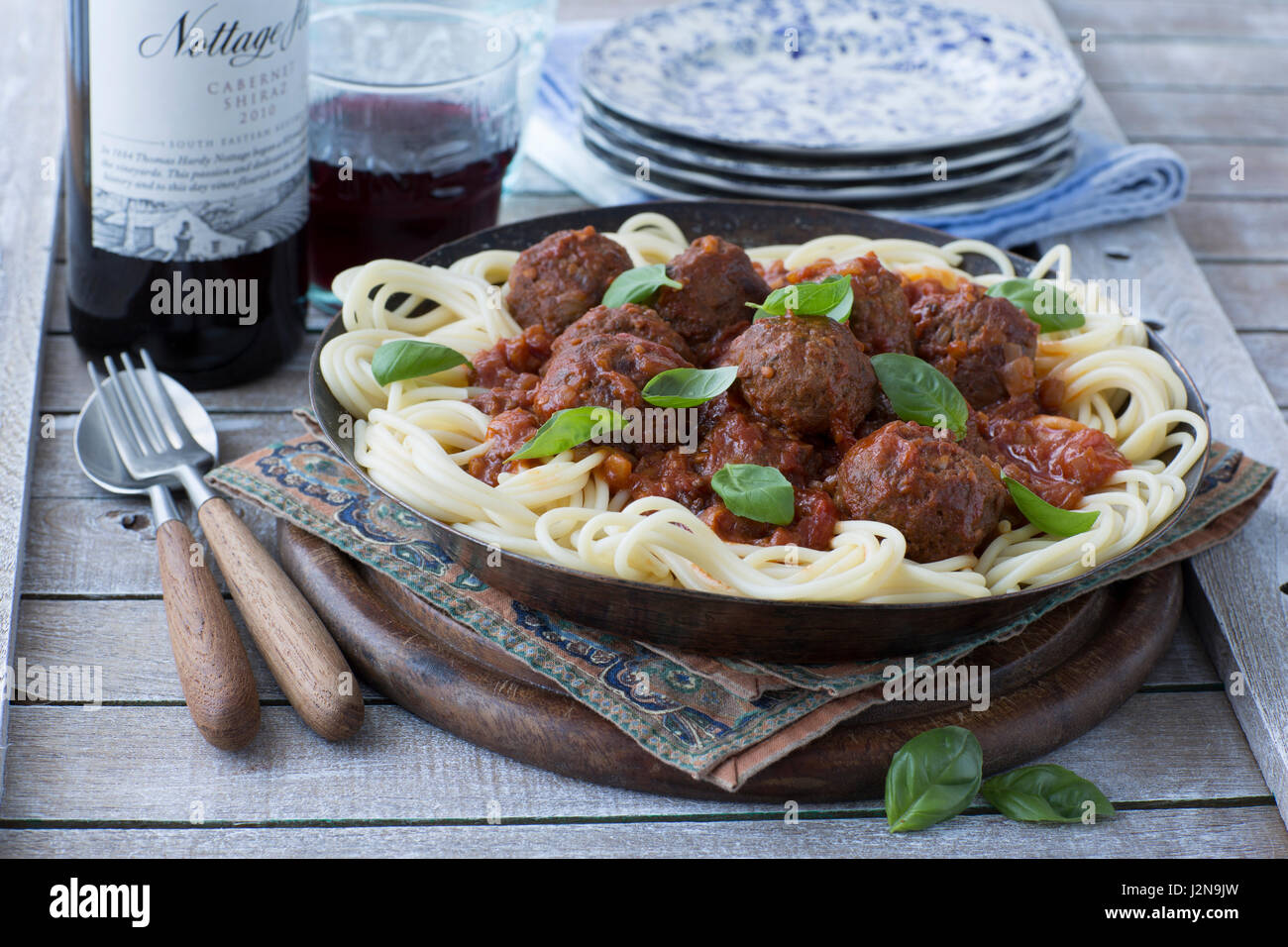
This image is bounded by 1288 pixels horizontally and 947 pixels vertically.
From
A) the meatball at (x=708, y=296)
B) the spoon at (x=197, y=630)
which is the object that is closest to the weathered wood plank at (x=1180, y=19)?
the meatball at (x=708, y=296)

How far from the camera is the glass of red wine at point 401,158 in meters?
4.84

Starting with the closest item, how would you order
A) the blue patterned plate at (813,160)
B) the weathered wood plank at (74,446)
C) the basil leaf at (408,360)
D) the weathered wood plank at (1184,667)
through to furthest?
the weathered wood plank at (1184,667), the basil leaf at (408,360), the weathered wood plank at (74,446), the blue patterned plate at (813,160)

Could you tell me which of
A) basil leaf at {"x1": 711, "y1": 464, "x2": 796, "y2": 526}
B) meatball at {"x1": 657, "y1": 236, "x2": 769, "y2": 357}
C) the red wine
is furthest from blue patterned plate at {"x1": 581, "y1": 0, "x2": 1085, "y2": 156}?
basil leaf at {"x1": 711, "y1": 464, "x2": 796, "y2": 526}

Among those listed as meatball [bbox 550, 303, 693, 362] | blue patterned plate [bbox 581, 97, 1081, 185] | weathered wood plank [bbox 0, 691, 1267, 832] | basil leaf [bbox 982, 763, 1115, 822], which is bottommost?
weathered wood plank [bbox 0, 691, 1267, 832]

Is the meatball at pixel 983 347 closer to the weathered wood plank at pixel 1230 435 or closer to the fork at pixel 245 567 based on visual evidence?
the weathered wood plank at pixel 1230 435

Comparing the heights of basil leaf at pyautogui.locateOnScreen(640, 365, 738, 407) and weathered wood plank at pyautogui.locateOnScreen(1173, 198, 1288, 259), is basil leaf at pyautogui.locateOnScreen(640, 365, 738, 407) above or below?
above

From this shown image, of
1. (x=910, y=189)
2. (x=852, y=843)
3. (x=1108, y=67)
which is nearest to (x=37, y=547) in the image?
(x=852, y=843)

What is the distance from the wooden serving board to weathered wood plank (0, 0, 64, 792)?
0.82 m

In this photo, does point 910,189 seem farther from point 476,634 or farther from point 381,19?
point 476,634

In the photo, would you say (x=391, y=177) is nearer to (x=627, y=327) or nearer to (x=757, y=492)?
(x=627, y=327)

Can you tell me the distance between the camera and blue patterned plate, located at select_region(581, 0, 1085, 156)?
5.65 metres

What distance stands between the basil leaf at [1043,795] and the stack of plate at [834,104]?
2680mm

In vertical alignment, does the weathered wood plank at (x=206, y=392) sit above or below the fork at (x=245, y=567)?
below

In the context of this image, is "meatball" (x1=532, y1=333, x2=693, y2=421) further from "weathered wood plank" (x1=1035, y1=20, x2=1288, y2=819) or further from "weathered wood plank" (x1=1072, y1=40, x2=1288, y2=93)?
"weathered wood plank" (x1=1072, y1=40, x2=1288, y2=93)
